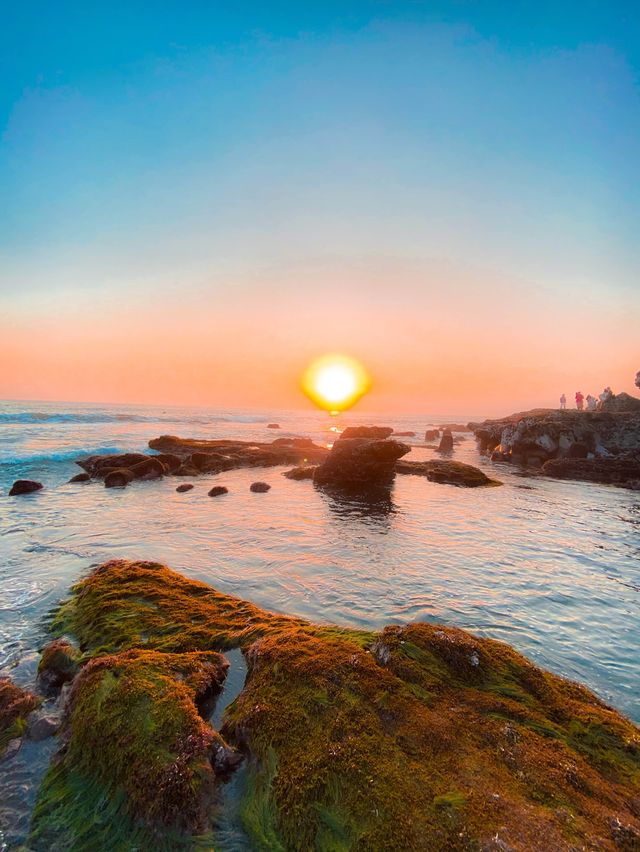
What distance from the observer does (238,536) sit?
14.5m

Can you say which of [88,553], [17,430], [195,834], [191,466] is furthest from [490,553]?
[17,430]

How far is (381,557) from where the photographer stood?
41.3 feet

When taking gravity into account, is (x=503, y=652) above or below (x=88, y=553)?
above

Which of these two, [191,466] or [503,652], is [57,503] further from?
[503,652]

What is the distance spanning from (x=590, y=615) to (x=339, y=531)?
8.50 m

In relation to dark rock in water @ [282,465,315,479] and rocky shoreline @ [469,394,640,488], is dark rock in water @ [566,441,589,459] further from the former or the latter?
dark rock in water @ [282,465,315,479]

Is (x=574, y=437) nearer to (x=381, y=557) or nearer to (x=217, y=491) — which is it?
(x=217, y=491)

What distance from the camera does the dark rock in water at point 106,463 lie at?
2831 cm

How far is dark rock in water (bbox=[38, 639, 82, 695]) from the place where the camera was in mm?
6082

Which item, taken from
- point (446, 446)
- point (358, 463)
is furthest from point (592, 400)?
point (358, 463)

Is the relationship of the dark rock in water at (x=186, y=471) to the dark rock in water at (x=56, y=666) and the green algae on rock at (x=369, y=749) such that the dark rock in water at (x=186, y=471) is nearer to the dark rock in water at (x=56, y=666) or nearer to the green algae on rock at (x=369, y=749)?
the dark rock in water at (x=56, y=666)

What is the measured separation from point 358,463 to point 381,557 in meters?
15.2

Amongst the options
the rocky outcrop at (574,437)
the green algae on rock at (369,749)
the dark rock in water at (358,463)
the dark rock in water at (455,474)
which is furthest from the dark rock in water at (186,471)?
the rocky outcrop at (574,437)

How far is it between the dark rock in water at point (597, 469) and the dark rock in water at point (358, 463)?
15.4 metres
